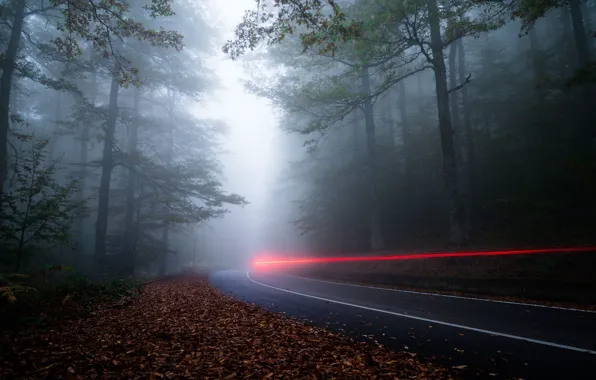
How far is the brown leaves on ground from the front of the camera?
14.0 feet

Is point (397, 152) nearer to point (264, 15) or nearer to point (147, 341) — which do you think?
point (264, 15)

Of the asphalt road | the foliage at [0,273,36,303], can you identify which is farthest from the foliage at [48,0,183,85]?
the asphalt road

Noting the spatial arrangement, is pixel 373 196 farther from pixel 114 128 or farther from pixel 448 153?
pixel 114 128

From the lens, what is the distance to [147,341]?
5.61m

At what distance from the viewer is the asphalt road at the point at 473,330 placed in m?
4.80

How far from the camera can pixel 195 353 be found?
505cm

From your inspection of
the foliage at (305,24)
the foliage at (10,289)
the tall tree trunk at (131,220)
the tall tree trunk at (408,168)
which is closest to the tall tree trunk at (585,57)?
the tall tree trunk at (408,168)

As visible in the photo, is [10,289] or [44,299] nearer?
[10,289]

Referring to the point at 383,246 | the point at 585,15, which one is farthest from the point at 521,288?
the point at 585,15

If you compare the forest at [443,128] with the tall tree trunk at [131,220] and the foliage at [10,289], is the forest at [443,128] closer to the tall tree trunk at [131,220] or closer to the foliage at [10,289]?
the foliage at [10,289]

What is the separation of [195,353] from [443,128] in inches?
543

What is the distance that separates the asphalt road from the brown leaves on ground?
81 centimetres

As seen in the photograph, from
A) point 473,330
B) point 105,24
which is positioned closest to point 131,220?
point 105,24

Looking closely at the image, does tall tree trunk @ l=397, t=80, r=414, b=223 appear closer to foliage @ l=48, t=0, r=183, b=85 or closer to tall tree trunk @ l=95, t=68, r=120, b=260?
foliage @ l=48, t=0, r=183, b=85
